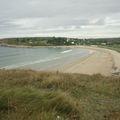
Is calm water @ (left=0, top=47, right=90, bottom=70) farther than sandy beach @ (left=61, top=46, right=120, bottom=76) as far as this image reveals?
Yes

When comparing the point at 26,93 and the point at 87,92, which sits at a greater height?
the point at 26,93

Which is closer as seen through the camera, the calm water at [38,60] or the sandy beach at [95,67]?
the sandy beach at [95,67]

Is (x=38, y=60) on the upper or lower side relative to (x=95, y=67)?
lower

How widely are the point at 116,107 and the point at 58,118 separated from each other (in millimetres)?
2010

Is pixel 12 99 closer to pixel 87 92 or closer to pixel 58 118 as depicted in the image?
pixel 58 118

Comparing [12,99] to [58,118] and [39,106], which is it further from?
[58,118]

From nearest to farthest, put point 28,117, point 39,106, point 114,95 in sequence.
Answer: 1. point 28,117
2. point 39,106
3. point 114,95

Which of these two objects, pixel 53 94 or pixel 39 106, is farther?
pixel 53 94

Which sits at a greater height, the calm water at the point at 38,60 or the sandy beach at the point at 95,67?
the sandy beach at the point at 95,67

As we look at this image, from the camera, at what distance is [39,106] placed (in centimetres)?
504

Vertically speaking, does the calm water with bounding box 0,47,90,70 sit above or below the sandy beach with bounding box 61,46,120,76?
below

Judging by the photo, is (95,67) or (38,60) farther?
(38,60)

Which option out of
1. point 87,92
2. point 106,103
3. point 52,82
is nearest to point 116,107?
point 106,103

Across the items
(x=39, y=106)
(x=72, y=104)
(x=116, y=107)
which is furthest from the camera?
(x=116, y=107)
